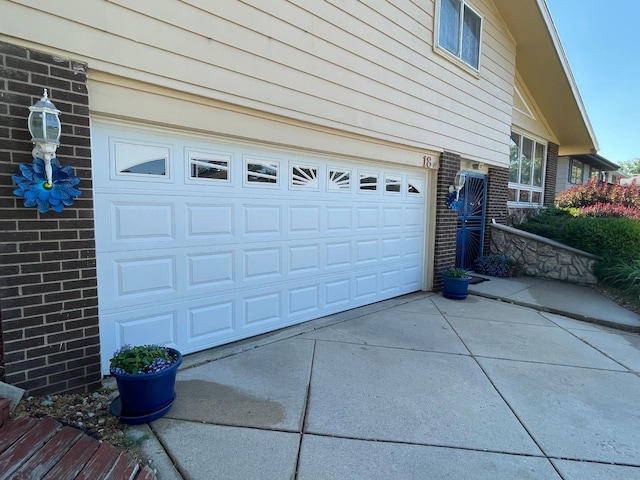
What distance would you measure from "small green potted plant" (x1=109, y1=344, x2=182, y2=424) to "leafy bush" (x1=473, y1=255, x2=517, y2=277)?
750 centimetres

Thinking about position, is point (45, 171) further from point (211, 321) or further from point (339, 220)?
point (339, 220)

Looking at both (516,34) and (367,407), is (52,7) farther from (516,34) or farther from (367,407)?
(516,34)

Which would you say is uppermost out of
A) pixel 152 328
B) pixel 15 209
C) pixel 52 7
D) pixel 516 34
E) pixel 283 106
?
pixel 516 34

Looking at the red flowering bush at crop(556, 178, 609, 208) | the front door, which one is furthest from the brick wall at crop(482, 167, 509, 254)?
the red flowering bush at crop(556, 178, 609, 208)

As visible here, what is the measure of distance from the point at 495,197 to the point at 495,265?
67.0 inches

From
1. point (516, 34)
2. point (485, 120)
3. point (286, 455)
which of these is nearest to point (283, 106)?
point (286, 455)

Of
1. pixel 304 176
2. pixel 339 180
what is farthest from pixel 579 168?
pixel 304 176

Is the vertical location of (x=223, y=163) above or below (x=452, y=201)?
above

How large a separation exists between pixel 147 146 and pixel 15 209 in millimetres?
1173

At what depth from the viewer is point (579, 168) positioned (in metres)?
14.9

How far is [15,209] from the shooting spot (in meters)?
2.55

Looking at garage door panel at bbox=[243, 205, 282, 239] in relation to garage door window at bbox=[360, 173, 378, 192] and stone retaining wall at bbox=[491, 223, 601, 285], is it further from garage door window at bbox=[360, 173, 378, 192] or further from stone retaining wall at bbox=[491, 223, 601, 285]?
stone retaining wall at bbox=[491, 223, 601, 285]

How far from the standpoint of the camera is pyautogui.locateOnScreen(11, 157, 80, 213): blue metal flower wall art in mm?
2514

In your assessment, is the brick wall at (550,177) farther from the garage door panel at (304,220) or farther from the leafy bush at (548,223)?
the garage door panel at (304,220)
